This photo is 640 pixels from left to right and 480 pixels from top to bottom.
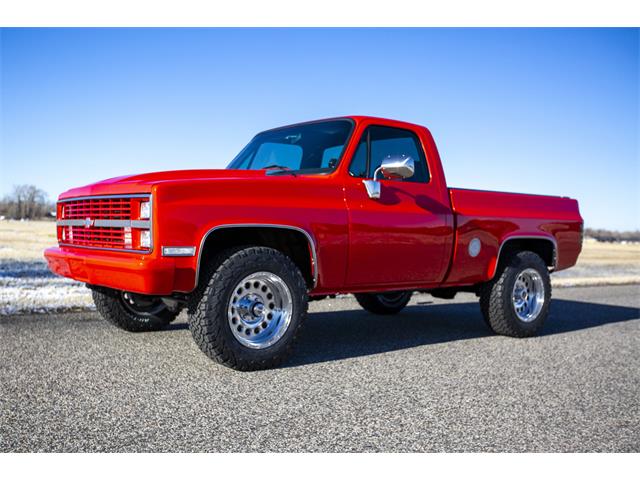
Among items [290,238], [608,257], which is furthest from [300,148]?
[608,257]

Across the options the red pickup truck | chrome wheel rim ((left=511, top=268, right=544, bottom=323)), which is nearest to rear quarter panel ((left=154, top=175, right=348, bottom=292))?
the red pickup truck

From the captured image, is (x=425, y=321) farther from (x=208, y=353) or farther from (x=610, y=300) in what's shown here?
(x=610, y=300)

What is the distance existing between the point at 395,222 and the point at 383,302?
9.38 ft

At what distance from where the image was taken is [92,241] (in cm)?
490

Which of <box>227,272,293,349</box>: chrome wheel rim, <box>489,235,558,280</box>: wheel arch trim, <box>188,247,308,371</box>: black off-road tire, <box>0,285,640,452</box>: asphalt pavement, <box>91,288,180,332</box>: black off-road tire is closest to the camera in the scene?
<box>0,285,640,452</box>: asphalt pavement

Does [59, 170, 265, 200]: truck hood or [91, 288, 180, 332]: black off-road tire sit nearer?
[59, 170, 265, 200]: truck hood

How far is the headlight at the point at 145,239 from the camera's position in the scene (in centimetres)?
425

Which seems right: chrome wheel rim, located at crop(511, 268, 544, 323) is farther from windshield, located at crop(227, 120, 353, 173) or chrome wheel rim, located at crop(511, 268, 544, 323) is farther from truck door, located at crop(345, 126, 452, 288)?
windshield, located at crop(227, 120, 353, 173)

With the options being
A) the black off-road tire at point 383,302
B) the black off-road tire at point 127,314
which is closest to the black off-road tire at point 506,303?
the black off-road tire at point 383,302

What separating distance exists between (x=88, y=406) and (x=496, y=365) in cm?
325

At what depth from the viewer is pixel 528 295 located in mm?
6891

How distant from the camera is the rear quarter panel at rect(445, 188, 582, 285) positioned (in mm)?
6080

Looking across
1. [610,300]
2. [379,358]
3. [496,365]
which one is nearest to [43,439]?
[379,358]

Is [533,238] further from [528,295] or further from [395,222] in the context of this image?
[395,222]
